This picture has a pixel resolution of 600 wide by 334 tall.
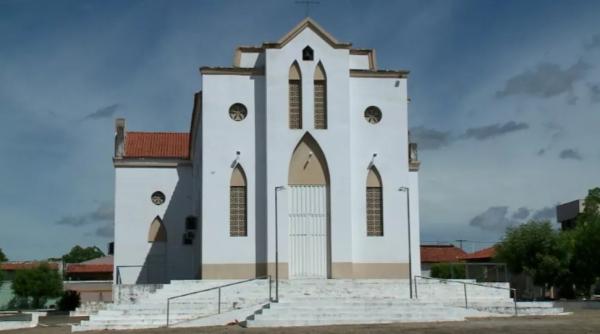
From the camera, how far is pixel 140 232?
40.2 meters

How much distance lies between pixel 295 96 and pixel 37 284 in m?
37.9

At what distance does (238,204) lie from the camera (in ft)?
111

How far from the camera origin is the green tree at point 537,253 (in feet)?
155

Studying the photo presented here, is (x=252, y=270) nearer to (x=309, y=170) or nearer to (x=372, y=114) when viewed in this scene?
(x=309, y=170)

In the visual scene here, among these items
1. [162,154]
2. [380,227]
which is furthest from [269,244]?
[162,154]

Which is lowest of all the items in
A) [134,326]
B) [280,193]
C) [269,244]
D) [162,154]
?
[134,326]

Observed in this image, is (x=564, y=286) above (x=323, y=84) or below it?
below

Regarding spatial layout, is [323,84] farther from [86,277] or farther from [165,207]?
[86,277]

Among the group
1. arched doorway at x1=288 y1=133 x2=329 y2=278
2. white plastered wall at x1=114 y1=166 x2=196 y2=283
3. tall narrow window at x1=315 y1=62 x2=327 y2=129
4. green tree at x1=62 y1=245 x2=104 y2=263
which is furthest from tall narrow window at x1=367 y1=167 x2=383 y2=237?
green tree at x1=62 y1=245 x2=104 y2=263

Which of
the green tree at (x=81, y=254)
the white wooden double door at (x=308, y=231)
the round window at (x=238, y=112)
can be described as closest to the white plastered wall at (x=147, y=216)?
the white wooden double door at (x=308, y=231)

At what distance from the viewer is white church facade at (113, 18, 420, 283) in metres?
33.3

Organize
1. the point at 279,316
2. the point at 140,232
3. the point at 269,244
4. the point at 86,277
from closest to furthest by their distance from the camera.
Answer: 1. the point at 279,316
2. the point at 269,244
3. the point at 140,232
4. the point at 86,277

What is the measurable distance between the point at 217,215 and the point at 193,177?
8221mm

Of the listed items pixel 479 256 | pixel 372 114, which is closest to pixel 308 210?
pixel 372 114
